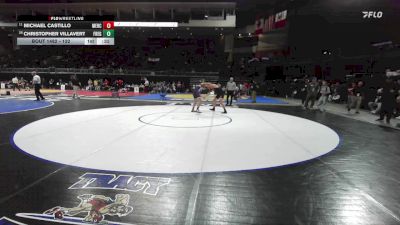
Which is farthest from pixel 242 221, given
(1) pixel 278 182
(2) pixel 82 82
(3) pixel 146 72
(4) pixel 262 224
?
(2) pixel 82 82

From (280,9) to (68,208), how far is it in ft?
69.6

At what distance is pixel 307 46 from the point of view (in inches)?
814

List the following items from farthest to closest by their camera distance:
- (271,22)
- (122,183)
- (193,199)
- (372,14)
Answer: (271,22) < (372,14) < (122,183) < (193,199)

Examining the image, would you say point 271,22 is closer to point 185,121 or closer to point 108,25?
point 108,25

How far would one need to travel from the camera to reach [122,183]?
4.03 meters

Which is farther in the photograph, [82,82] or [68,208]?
[82,82]

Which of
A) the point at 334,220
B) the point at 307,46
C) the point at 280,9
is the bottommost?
the point at 334,220

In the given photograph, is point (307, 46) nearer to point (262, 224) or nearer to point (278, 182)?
point (278, 182)
